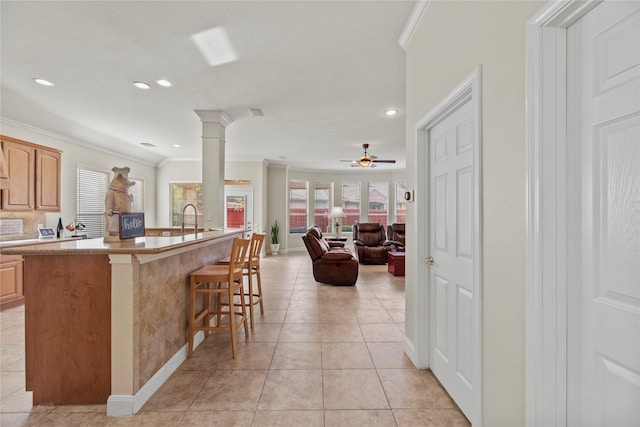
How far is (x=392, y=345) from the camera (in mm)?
2801

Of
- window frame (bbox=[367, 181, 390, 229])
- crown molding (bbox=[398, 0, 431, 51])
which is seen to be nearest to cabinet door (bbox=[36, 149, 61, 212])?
crown molding (bbox=[398, 0, 431, 51])

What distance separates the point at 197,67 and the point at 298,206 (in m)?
6.89

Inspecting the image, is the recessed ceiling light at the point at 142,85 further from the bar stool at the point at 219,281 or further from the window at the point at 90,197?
the window at the point at 90,197

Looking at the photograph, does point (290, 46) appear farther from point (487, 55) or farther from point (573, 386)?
point (573, 386)

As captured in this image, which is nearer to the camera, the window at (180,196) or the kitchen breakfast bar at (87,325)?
the kitchen breakfast bar at (87,325)

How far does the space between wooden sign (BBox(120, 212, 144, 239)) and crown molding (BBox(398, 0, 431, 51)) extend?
8.74 feet

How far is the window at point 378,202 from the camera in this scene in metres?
10.1

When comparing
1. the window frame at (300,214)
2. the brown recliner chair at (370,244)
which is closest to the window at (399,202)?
the brown recliner chair at (370,244)

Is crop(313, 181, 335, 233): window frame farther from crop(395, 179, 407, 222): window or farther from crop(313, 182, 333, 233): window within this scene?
crop(395, 179, 407, 222): window

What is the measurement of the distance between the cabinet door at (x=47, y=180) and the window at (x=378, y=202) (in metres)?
8.13

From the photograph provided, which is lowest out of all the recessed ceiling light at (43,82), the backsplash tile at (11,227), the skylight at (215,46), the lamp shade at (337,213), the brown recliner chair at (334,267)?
the brown recliner chair at (334,267)

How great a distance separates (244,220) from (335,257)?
381cm

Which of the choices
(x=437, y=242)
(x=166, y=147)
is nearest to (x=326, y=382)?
(x=437, y=242)

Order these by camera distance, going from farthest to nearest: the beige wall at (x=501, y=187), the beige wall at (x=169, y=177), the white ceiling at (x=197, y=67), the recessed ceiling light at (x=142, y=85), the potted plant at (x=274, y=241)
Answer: the potted plant at (x=274, y=241) < the beige wall at (x=169, y=177) < the recessed ceiling light at (x=142, y=85) < the white ceiling at (x=197, y=67) < the beige wall at (x=501, y=187)
